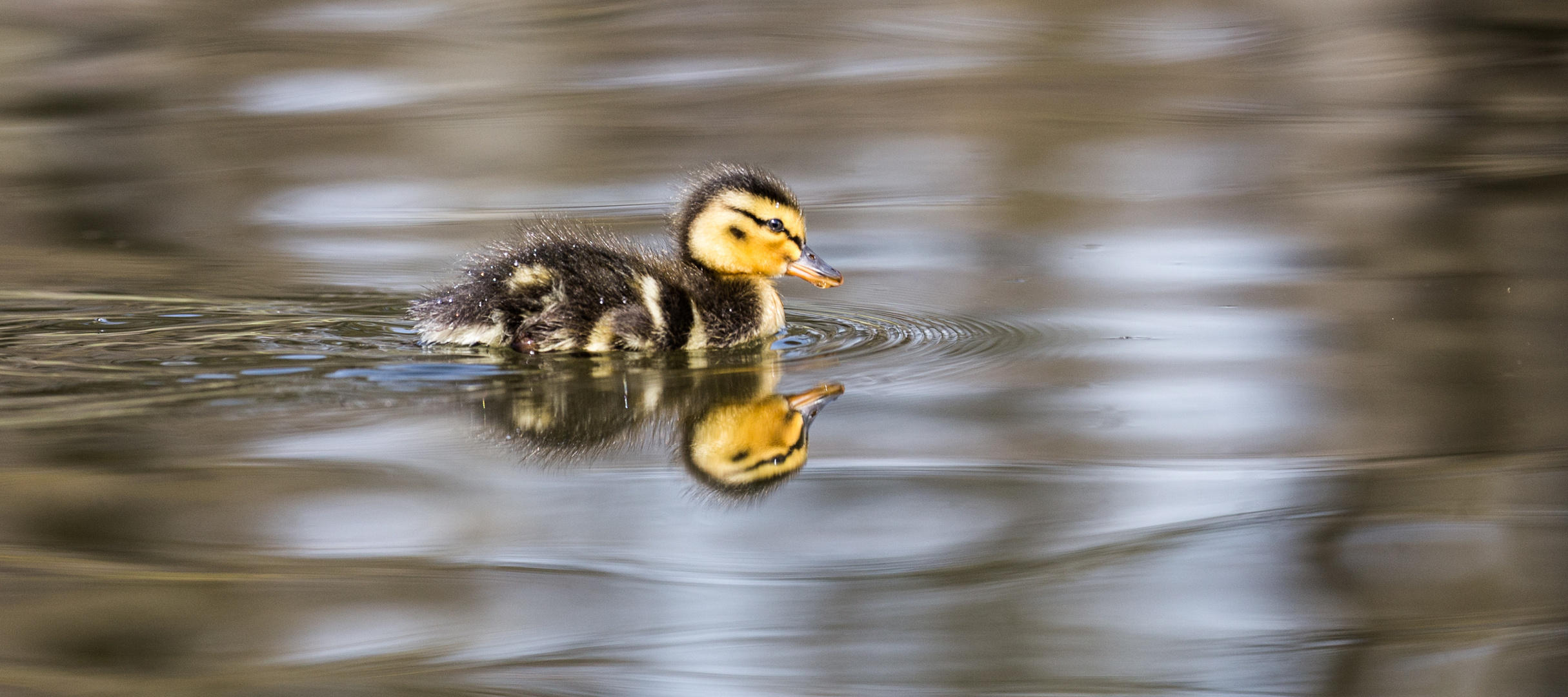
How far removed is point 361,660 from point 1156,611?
1156mm

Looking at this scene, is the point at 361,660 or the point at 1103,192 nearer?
the point at 361,660

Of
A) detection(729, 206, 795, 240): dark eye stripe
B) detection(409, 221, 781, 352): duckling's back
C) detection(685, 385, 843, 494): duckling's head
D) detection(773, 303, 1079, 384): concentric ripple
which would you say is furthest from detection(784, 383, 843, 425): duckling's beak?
detection(729, 206, 795, 240): dark eye stripe

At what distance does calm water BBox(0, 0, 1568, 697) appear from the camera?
245 cm

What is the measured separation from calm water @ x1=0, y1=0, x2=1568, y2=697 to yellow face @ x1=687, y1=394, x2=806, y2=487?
45 mm

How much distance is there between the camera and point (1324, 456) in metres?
3.23

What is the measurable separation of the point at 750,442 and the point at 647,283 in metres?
0.96

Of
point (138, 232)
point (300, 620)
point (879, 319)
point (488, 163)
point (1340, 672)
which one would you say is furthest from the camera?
point (488, 163)

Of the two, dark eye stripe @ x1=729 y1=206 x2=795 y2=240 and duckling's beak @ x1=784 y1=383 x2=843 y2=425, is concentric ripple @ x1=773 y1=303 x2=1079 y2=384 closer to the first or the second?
duckling's beak @ x1=784 y1=383 x2=843 y2=425

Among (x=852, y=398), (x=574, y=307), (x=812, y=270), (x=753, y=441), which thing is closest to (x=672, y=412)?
(x=753, y=441)

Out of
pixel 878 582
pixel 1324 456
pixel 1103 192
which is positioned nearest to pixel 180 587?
pixel 878 582

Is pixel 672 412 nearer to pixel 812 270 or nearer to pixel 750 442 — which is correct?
pixel 750 442

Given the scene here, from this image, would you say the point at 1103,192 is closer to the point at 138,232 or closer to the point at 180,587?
the point at 138,232

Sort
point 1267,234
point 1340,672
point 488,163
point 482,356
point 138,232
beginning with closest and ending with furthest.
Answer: point 1340,672 < point 482,356 < point 1267,234 < point 138,232 < point 488,163

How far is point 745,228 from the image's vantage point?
4492 millimetres
